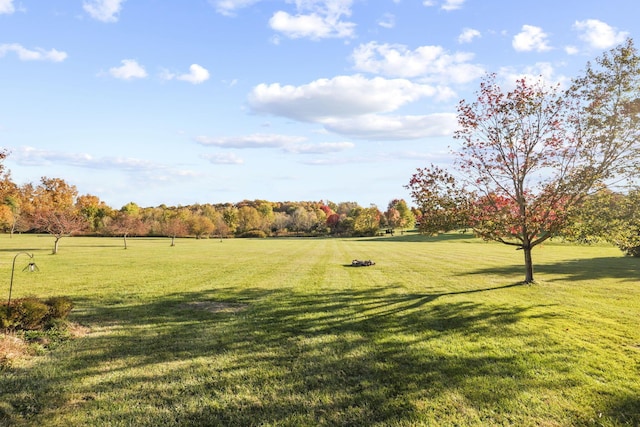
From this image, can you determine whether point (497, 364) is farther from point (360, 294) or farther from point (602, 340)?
point (360, 294)

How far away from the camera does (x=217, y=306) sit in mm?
14688

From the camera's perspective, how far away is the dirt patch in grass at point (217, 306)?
1397 cm

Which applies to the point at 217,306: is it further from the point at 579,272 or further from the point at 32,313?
the point at 579,272

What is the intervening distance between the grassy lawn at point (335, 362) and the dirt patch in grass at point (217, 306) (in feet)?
0.41

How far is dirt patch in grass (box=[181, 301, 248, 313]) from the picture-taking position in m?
14.0

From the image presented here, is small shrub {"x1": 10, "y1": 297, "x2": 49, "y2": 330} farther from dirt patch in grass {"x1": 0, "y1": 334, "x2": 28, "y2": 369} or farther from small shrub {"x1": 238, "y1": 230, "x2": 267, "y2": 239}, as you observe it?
small shrub {"x1": 238, "y1": 230, "x2": 267, "y2": 239}

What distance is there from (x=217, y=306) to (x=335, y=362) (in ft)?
25.0

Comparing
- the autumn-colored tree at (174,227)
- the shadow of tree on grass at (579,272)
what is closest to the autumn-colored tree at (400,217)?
the autumn-colored tree at (174,227)

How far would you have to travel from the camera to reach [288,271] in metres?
26.2

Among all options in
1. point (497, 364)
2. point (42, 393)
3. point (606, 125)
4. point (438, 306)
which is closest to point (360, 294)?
point (438, 306)

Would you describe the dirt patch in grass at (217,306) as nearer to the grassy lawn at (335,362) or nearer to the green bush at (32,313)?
the grassy lawn at (335,362)

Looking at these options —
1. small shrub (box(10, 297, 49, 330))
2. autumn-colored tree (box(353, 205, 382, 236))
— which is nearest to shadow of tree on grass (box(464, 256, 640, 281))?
small shrub (box(10, 297, 49, 330))

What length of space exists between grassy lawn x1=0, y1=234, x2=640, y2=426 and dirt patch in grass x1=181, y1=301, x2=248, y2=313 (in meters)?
0.12

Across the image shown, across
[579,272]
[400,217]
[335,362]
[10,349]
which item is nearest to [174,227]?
[579,272]
